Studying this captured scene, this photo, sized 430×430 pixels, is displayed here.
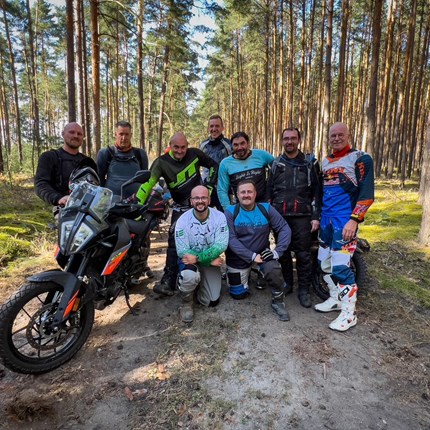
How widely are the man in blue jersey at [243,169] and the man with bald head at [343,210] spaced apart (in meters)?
0.89

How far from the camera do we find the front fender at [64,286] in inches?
96.8

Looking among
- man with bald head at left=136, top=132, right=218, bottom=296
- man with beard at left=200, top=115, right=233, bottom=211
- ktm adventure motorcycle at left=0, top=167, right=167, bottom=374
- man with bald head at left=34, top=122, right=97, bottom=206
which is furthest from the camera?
man with beard at left=200, top=115, right=233, bottom=211

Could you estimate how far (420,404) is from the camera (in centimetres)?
232

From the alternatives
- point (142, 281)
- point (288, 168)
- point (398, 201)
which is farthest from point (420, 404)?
point (398, 201)

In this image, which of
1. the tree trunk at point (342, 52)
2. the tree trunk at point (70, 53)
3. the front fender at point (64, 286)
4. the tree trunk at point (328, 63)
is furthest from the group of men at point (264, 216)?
the tree trunk at point (342, 52)

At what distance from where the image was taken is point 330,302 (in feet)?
11.9

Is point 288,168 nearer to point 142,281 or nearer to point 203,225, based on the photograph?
point 203,225

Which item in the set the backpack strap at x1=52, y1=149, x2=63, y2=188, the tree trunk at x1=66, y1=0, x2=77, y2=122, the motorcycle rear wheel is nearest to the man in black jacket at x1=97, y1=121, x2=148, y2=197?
the backpack strap at x1=52, y1=149, x2=63, y2=188

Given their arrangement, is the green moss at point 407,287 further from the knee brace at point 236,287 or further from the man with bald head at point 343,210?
the knee brace at point 236,287

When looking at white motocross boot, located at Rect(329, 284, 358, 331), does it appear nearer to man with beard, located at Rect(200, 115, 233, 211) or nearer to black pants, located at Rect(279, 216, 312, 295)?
black pants, located at Rect(279, 216, 312, 295)

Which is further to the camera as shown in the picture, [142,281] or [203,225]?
[142,281]

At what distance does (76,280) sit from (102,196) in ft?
2.74

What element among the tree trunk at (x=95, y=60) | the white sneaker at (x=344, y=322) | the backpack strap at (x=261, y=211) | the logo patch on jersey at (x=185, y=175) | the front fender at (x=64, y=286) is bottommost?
the white sneaker at (x=344, y=322)

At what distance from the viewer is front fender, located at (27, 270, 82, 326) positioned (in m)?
2.46
